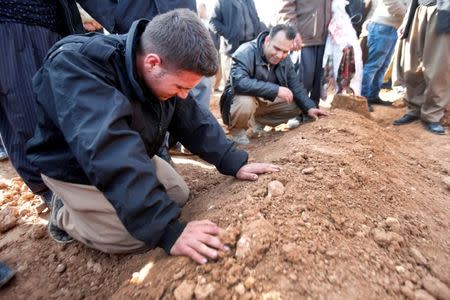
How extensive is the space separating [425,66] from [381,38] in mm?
1114

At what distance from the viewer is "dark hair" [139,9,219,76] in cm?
122

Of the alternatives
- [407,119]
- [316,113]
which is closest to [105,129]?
[316,113]

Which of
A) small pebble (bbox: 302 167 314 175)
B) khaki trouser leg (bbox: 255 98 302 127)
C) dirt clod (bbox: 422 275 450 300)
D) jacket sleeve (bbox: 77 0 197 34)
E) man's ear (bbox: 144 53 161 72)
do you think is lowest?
khaki trouser leg (bbox: 255 98 302 127)

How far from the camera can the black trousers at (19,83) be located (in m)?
1.72

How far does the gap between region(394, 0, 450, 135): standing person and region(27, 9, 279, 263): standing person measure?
8.91ft

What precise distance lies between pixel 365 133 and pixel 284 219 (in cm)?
164

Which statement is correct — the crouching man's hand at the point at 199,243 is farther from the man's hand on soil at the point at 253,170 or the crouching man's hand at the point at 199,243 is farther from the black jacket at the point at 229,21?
the black jacket at the point at 229,21

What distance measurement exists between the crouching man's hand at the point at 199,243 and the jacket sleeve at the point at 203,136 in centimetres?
56

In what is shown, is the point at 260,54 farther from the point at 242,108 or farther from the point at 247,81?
the point at 242,108

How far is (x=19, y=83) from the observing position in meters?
1.77

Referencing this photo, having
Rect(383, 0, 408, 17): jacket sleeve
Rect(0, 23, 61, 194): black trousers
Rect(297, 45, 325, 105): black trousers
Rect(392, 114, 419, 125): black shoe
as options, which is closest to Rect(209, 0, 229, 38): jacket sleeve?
Rect(297, 45, 325, 105): black trousers

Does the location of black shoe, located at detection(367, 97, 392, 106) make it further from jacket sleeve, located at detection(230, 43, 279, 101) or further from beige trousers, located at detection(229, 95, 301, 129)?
jacket sleeve, located at detection(230, 43, 279, 101)

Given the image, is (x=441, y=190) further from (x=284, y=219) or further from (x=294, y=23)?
(x=294, y=23)

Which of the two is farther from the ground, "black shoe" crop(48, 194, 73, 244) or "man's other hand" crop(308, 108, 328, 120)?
"black shoe" crop(48, 194, 73, 244)
